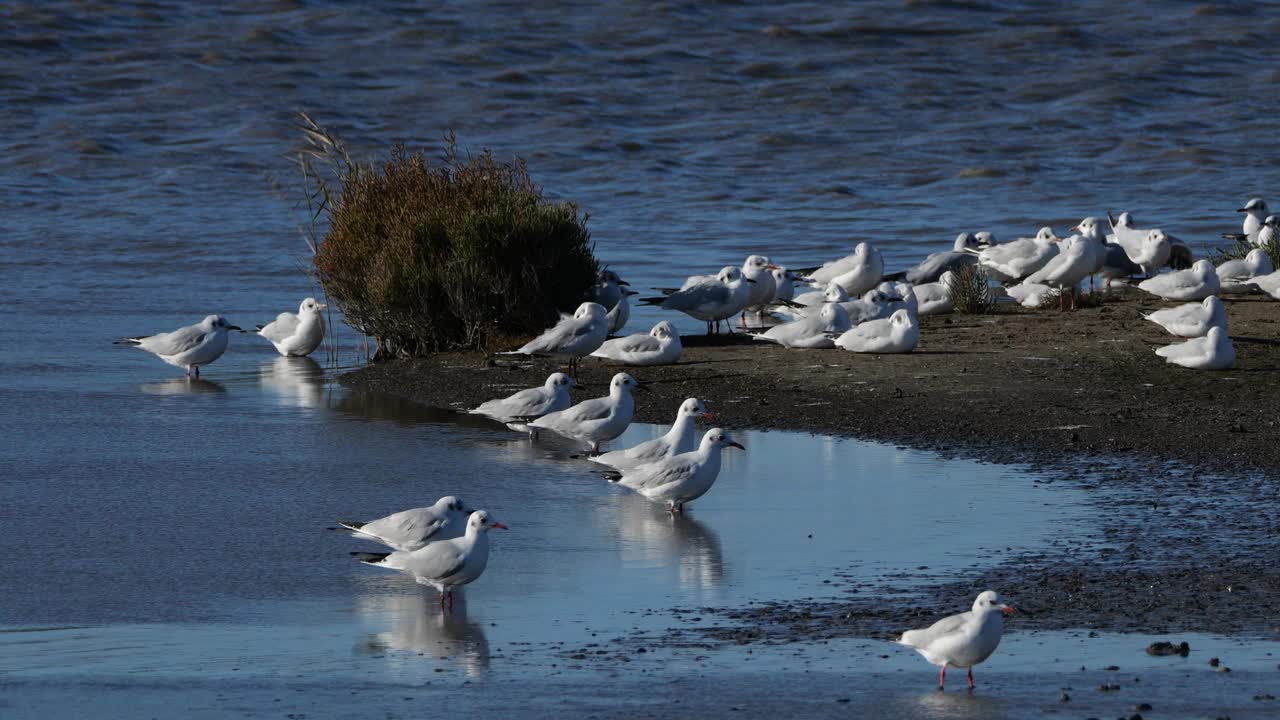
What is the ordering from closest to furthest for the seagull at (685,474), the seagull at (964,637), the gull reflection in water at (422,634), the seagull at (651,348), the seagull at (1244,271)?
the seagull at (964,637) < the gull reflection in water at (422,634) < the seagull at (685,474) < the seagull at (651,348) < the seagull at (1244,271)

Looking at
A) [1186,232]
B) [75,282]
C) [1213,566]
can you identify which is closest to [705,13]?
[1186,232]

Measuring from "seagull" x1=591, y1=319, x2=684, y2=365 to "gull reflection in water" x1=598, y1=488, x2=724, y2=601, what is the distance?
4106 millimetres

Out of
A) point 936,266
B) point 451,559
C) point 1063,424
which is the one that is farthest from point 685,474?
point 936,266

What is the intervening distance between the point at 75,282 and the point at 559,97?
70.1ft

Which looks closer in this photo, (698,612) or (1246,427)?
(698,612)

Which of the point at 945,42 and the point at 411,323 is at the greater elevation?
the point at 945,42

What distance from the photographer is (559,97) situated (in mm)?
43812

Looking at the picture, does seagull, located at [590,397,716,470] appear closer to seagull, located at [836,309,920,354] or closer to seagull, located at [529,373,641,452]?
seagull, located at [529,373,641,452]

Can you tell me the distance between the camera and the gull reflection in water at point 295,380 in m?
15.2

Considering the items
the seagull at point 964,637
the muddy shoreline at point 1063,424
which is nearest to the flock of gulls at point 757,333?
the seagull at point 964,637

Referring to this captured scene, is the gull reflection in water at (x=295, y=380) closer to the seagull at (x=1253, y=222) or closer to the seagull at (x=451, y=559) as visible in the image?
the seagull at (x=451, y=559)

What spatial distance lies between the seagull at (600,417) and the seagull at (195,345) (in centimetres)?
507

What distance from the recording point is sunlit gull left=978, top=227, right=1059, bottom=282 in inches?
802

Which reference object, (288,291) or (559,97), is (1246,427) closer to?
(288,291)
